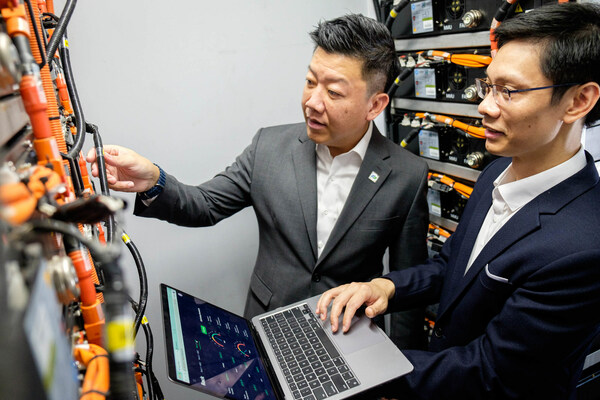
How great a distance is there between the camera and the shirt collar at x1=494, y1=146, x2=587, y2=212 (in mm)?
994

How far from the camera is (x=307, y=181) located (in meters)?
1.41

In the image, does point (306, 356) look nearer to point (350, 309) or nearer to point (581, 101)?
point (350, 309)

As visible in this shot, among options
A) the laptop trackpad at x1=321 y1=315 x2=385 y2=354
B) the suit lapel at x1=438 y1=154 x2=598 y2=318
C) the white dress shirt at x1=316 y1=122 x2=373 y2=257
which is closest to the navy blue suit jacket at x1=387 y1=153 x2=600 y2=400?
the suit lapel at x1=438 y1=154 x2=598 y2=318

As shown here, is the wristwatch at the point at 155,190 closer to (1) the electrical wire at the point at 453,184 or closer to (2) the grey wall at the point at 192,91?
(2) the grey wall at the point at 192,91

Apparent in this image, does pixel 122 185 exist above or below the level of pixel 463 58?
below

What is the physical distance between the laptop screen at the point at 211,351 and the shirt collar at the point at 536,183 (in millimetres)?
790

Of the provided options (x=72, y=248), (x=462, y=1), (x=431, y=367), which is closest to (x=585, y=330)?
(x=431, y=367)

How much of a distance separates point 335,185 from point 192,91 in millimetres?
763

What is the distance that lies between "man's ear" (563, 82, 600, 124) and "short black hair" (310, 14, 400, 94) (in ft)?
1.92

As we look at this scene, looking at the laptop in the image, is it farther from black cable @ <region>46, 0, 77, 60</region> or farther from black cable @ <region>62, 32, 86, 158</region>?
black cable @ <region>46, 0, 77, 60</region>

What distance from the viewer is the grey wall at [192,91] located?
5.03ft

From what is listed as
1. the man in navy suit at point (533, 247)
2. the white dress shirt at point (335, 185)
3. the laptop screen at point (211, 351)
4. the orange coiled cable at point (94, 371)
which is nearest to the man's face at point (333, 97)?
the white dress shirt at point (335, 185)

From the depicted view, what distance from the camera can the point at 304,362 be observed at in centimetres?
100

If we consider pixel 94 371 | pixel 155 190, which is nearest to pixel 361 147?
pixel 155 190
